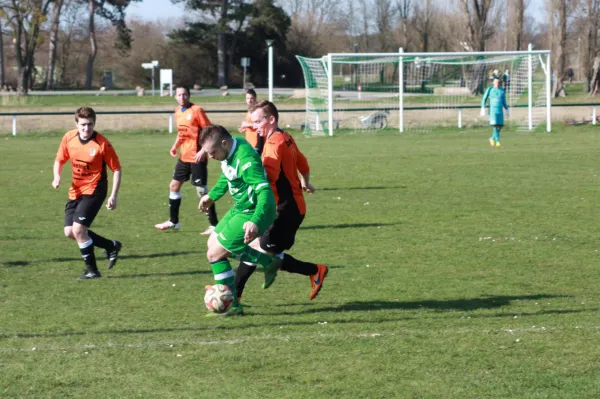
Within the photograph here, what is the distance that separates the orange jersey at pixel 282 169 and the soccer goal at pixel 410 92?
2332 cm

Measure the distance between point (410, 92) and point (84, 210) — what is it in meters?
26.4

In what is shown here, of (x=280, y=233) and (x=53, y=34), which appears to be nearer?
(x=280, y=233)

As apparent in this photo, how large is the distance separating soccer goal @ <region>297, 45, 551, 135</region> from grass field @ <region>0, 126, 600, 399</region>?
1711 centimetres

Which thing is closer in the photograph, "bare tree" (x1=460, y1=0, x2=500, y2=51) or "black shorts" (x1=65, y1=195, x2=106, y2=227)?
"black shorts" (x1=65, y1=195, x2=106, y2=227)

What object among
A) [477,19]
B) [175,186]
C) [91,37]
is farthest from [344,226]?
[91,37]

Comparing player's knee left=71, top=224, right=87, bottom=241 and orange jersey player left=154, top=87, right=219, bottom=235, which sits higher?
orange jersey player left=154, top=87, right=219, bottom=235

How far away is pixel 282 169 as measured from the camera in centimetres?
729

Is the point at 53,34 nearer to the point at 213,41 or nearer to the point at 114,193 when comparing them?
the point at 213,41

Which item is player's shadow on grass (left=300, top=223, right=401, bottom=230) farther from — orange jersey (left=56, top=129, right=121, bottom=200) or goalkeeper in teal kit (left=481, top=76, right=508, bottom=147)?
goalkeeper in teal kit (left=481, top=76, right=508, bottom=147)

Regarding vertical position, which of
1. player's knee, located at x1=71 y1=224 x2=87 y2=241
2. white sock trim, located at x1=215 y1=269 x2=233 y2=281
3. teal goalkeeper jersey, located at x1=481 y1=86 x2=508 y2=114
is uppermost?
teal goalkeeper jersey, located at x1=481 y1=86 x2=508 y2=114

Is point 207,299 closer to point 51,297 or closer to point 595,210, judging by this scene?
point 51,297

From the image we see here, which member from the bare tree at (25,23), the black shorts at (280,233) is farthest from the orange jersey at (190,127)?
the bare tree at (25,23)

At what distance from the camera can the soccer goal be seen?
32000mm

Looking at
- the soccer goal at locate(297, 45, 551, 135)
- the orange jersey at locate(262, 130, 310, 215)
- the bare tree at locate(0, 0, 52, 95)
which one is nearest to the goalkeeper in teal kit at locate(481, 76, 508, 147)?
the soccer goal at locate(297, 45, 551, 135)
